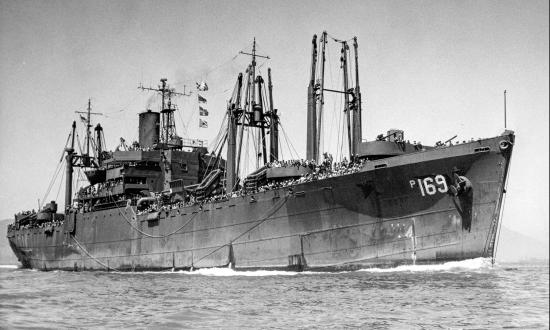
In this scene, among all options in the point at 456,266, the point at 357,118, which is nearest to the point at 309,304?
the point at 456,266

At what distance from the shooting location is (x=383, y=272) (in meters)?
23.0

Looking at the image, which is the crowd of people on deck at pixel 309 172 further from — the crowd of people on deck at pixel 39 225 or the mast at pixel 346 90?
the crowd of people on deck at pixel 39 225

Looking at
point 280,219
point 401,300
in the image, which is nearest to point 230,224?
point 280,219

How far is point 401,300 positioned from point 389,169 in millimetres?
9495

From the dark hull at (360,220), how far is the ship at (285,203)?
47 millimetres

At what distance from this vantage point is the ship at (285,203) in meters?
A: 22.6

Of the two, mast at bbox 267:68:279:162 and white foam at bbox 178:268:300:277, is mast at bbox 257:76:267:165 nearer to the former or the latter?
mast at bbox 267:68:279:162

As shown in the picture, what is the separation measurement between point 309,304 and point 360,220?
33.4ft

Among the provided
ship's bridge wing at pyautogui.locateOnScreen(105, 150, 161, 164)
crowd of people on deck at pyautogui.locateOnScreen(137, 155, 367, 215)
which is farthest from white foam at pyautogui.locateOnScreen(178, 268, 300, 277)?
ship's bridge wing at pyautogui.locateOnScreen(105, 150, 161, 164)

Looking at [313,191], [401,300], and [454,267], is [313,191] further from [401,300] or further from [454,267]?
[401,300]

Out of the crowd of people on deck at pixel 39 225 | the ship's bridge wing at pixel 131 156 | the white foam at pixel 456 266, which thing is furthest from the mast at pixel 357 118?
the crowd of people on deck at pixel 39 225

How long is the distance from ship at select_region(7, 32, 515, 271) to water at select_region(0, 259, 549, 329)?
254 centimetres

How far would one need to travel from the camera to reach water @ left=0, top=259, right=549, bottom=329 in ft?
39.1

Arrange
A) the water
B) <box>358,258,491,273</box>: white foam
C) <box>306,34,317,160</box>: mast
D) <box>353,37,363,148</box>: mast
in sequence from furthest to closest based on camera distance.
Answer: <box>353,37,363,148</box>: mast → <box>306,34,317,160</box>: mast → <box>358,258,491,273</box>: white foam → the water
